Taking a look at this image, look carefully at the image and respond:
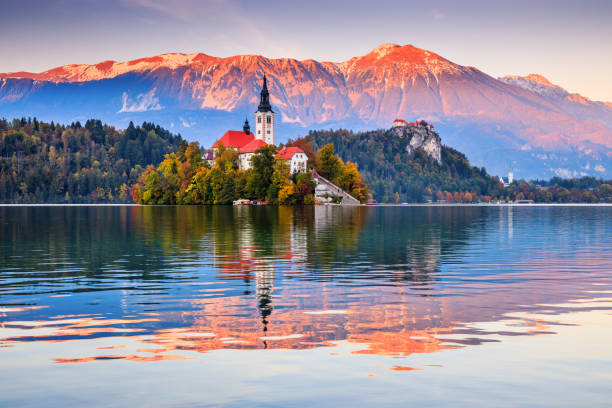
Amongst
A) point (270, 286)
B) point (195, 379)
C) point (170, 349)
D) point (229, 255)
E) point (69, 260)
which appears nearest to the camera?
point (195, 379)

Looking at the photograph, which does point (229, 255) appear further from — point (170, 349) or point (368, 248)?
point (170, 349)

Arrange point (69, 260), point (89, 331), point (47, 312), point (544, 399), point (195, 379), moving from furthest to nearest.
Result: 1. point (69, 260)
2. point (47, 312)
3. point (89, 331)
4. point (195, 379)
5. point (544, 399)

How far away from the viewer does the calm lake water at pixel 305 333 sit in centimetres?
1244

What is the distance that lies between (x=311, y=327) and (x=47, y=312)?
371 inches

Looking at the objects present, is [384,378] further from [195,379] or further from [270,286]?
[270,286]

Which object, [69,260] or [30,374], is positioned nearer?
[30,374]

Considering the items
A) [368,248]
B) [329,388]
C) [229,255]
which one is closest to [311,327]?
[329,388]

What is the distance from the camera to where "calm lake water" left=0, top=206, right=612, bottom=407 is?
12.4 metres

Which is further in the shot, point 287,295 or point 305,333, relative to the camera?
point 287,295

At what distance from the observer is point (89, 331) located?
58.6 feet

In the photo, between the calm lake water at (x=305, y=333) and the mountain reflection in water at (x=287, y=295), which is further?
the mountain reflection in water at (x=287, y=295)

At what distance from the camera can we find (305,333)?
1744 centimetres

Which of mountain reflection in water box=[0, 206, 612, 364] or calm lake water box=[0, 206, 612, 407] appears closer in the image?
calm lake water box=[0, 206, 612, 407]

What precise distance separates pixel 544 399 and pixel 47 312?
16.3m
